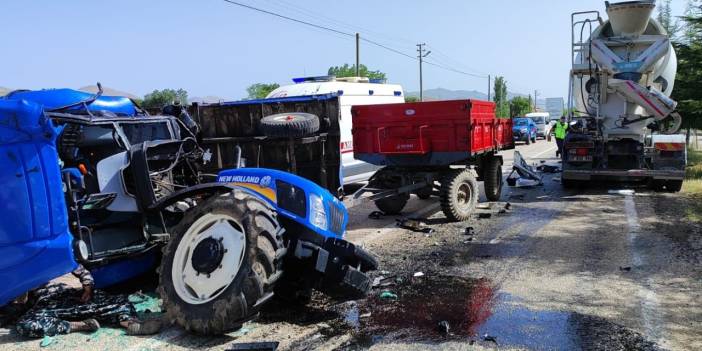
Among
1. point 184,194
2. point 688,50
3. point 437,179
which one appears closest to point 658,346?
point 184,194

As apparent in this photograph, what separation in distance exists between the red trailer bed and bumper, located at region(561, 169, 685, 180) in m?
4.04

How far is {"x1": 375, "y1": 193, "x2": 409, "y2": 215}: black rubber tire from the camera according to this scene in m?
10.0

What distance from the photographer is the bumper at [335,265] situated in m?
4.39

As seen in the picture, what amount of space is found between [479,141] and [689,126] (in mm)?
10441

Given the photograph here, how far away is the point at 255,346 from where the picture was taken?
13.4ft

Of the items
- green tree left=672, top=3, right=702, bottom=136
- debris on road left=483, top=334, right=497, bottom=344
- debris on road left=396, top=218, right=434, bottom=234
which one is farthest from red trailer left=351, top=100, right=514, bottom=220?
green tree left=672, top=3, right=702, bottom=136

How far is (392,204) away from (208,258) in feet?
20.0

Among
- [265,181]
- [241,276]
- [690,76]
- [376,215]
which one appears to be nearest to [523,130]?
[690,76]

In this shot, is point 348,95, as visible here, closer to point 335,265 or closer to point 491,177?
point 491,177

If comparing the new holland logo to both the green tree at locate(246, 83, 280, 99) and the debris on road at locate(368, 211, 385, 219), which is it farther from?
the green tree at locate(246, 83, 280, 99)

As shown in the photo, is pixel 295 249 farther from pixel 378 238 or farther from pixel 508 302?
pixel 378 238

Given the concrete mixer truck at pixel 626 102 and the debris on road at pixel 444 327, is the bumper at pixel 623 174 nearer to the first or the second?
the concrete mixer truck at pixel 626 102

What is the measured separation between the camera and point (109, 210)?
5.00 meters

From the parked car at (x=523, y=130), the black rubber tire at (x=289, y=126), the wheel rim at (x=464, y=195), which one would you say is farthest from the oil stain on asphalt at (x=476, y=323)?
the parked car at (x=523, y=130)
